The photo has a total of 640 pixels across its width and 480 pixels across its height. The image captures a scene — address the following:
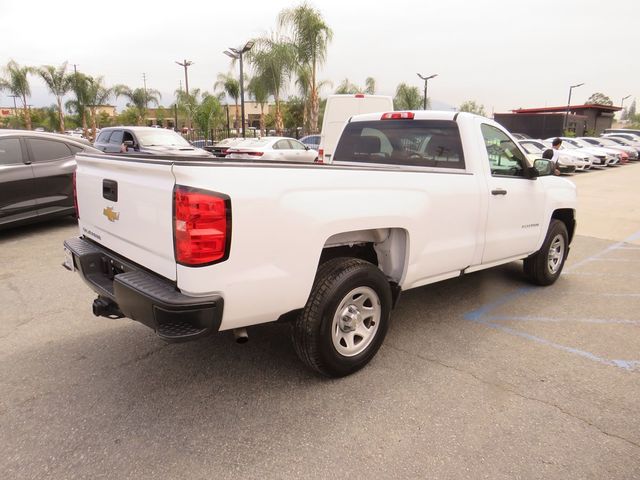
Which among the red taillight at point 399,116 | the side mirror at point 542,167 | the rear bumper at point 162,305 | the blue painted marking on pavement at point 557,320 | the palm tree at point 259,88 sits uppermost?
the palm tree at point 259,88

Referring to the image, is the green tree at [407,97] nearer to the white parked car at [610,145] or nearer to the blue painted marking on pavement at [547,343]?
the white parked car at [610,145]

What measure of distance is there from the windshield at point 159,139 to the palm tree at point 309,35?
16.0 m

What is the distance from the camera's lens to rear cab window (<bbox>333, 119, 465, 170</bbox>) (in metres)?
3.97

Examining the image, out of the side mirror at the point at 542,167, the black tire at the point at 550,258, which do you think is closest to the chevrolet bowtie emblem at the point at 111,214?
the side mirror at the point at 542,167

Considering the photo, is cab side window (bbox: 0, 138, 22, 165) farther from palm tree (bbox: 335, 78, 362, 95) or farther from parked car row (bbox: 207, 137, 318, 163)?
palm tree (bbox: 335, 78, 362, 95)

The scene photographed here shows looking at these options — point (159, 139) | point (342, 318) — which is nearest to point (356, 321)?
point (342, 318)

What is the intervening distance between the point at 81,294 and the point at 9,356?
4.38 ft

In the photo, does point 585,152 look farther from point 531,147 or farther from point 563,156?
point 531,147

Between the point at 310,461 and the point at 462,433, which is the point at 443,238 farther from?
the point at 310,461

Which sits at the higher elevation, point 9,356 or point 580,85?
point 580,85

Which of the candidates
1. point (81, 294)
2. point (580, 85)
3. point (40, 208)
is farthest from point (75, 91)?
point (580, 85)

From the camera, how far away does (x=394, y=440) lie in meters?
2.51

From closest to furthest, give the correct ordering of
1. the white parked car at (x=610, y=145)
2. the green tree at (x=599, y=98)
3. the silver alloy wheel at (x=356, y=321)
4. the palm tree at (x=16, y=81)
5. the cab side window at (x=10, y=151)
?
the silver alloy wheel at (x=356, y=321) < the cab side window at (x=10, y=151) < the white parked car at (x=610, y=145) < the palm tree at (x=16, y=81) < the green tree at (x=599, y=98)

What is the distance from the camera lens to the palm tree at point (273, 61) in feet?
87.1
